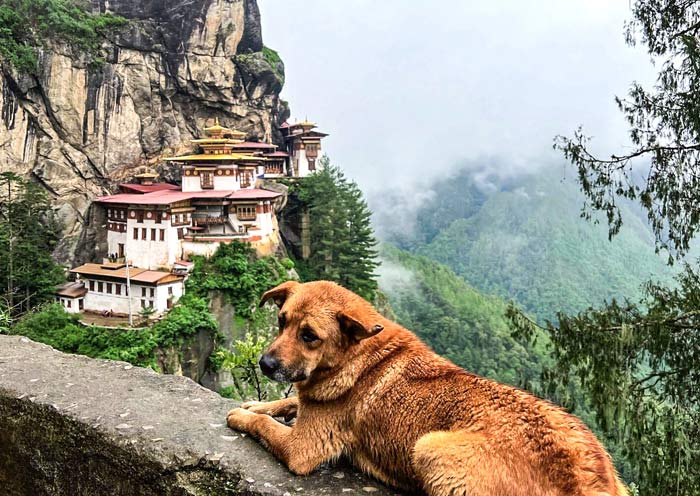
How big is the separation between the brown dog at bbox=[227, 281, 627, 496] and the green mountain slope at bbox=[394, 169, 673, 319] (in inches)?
2094

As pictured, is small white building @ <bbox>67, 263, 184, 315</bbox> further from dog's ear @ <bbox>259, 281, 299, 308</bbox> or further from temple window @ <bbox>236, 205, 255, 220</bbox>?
dog's ear @ <bbox>259, 281, 299, 308</bbox>

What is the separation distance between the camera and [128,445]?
2.37 metres

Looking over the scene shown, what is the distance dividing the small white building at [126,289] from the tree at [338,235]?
10707 millimetres

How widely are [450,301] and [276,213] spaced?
25.9m

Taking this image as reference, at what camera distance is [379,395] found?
7.79ft

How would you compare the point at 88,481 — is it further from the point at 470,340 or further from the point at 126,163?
the point at 470,340

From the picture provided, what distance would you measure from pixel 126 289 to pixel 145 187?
755 cm

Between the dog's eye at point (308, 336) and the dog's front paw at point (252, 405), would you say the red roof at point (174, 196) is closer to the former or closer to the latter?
the dog's front paw at point (252, 405)

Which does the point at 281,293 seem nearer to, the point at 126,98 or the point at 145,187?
the point at 145,187

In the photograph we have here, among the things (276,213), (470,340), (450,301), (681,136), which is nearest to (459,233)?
(450,301)

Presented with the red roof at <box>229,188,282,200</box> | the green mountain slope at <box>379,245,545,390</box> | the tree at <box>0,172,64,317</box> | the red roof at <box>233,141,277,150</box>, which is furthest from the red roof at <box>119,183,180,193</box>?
the green mountain slope at <box>379,245,545,390</box>

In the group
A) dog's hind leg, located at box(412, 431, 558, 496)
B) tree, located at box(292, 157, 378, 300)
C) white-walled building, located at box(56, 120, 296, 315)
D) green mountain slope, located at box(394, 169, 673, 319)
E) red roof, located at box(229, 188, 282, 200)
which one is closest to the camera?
dog's hind leg, located at box(412, 431, 558, 496)

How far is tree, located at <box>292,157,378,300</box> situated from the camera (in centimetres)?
3438

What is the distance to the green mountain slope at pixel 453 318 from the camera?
44344mm
